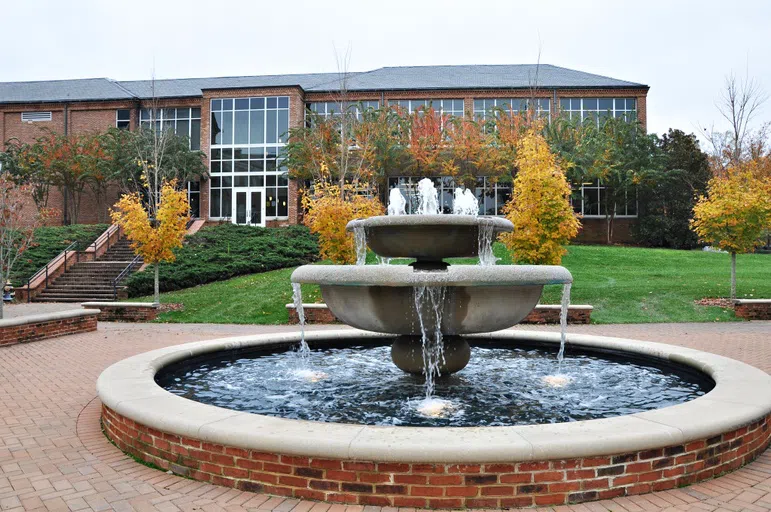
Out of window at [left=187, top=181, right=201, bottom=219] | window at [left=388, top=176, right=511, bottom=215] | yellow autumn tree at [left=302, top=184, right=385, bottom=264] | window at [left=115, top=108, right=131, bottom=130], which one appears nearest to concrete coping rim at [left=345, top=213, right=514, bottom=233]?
yellow autumn tree at [left=302, top=184, right=385, bottom=264]

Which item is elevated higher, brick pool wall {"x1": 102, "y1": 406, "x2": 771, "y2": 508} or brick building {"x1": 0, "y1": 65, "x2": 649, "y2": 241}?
brick building {"x1": 0, "y1": 65, "x2": 649, "y2": 241}

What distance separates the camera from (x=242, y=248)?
28.8 m

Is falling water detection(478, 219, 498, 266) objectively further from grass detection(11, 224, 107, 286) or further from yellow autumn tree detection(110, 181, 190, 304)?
grass detection(11, 224, 107, 286)

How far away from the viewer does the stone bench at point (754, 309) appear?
1653 cm

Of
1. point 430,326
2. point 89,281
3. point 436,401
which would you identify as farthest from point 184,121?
point 436,401

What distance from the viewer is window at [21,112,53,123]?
45.0 meters

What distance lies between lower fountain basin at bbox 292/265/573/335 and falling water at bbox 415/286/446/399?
35 mm

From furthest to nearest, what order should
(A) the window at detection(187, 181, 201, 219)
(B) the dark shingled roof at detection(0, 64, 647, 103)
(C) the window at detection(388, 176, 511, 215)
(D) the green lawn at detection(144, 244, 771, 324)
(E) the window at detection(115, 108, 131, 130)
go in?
(E) the window at detection(115, 108, 131, 130) → (A) the window at detection(187, 181, 201, 219) → (B) the dark shingled roof at detection(0, 64, 647, 103) → (C) the window at detection(388, 176, 511, 215) → (D) the green lawn at detection(144, 244, 771, 324)

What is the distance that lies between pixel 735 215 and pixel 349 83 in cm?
3138

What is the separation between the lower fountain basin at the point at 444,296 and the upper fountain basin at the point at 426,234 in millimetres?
Result: 774

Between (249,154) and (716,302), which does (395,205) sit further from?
(249,154)

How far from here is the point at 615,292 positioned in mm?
19562

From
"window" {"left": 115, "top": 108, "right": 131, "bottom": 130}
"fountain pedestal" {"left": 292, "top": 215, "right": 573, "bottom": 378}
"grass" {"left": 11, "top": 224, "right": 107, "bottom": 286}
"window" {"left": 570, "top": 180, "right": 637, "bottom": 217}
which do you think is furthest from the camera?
"window" {"left": 115, "top": 108, "right": 131, "bottom": 130}

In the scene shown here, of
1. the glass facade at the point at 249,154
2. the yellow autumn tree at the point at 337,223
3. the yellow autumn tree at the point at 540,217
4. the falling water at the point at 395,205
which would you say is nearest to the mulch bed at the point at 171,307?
the yellow autumn tree at the point at 337,223
